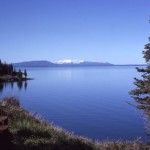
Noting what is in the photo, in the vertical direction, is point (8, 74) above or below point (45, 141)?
below

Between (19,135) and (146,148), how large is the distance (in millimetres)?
5418

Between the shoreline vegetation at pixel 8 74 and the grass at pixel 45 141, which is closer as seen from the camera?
the grass at pixel 45 141

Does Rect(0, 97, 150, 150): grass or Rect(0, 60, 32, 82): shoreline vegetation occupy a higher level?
Rect(0, 97, 150, 150): grass

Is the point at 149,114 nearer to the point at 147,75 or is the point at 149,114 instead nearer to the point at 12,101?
the point at 147,75

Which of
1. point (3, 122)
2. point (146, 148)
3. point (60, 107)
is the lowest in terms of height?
point (60, 107)

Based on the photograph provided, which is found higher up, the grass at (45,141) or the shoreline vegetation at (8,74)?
the grass at (45,141)

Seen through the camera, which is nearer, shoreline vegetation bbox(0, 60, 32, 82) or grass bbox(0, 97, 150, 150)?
grass bbox(0, 97, 150, 150)

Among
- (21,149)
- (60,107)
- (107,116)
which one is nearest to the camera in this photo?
(21,149)

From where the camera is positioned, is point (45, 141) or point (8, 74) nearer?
point (45, 141)

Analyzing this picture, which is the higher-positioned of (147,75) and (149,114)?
(147,75)

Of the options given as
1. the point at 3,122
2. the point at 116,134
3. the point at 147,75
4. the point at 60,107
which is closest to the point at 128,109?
the point at 60,107

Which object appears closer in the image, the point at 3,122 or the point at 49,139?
the point at 3,122

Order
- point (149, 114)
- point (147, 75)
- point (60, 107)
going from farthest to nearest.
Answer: point (60, 107) < point (147, 75) < point (149, 114)

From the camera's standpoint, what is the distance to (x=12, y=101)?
947 inches
